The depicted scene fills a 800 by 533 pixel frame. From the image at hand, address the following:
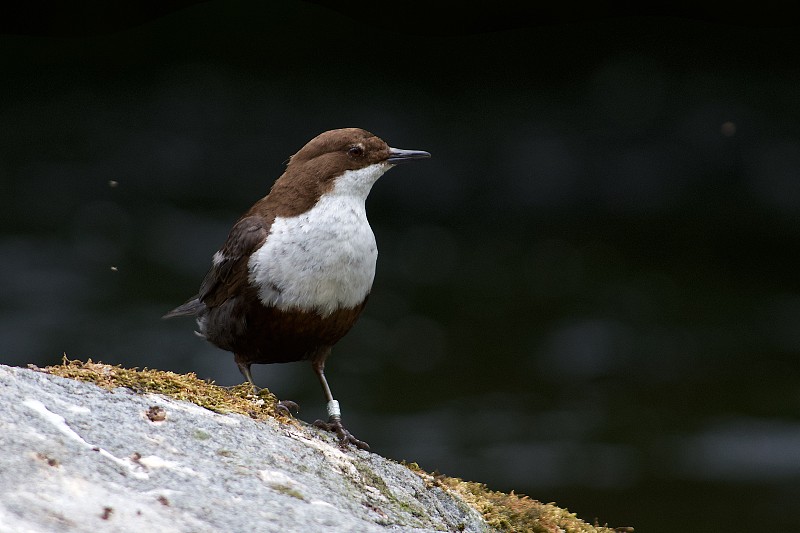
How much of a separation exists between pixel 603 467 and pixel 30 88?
5820 mm

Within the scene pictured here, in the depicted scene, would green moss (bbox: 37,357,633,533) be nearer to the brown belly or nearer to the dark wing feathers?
the brown belly

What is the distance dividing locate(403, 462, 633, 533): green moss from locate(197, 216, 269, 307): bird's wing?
1.01 meters

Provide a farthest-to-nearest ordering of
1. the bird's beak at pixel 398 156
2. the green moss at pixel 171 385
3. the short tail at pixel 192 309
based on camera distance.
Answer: the short tail at pixel 192 309 < the bird's beak at pixel 398 156 < the green moss at pixel 171 385

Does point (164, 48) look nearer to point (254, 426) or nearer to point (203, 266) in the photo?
point (203, 266)

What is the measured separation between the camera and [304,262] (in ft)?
12.1

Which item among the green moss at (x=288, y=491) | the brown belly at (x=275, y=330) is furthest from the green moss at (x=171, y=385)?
the brown belly at (x=275, y=330)

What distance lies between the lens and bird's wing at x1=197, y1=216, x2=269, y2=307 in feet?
12.7

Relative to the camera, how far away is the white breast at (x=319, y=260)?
3.68m

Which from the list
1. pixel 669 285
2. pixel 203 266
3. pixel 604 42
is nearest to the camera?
pixel 203 266

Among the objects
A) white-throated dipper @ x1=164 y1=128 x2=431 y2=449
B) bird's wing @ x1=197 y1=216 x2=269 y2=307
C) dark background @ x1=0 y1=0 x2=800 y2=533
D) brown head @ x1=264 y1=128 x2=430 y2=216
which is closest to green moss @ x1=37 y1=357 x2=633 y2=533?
white-throated dipper @ x1=164 y1=128 x2=431 y2=449

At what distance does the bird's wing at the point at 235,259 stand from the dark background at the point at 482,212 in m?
3.69

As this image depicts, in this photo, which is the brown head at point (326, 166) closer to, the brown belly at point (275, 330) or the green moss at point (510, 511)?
the brown belly at point (275, 330)

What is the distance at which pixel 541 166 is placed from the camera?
31.6ft

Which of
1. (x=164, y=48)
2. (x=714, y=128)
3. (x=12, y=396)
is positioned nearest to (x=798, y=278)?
(x=714, y=128)
